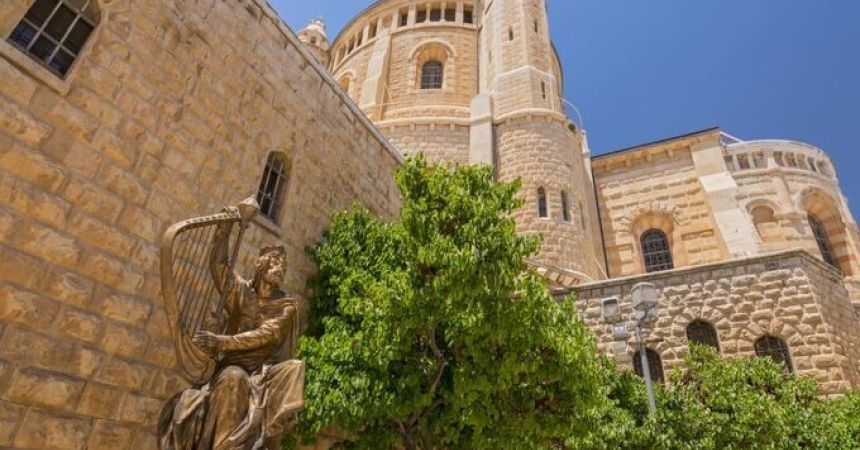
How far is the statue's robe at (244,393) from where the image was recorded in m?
3.03

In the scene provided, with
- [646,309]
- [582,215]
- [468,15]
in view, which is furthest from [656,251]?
[468,15]

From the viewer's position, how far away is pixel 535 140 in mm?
16109

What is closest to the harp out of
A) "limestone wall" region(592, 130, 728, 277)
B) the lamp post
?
the lamp post

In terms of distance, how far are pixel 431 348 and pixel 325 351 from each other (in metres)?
1.31

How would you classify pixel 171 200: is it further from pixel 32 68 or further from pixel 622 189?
pixel 622 189

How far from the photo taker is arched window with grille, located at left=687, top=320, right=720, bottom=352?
9.83 metres

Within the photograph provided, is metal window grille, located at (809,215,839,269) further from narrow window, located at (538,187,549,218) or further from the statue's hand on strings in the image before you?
the statue's hand on strings

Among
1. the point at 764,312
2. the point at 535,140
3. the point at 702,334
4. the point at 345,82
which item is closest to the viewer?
the point at 764,312

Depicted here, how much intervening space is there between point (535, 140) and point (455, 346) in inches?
477

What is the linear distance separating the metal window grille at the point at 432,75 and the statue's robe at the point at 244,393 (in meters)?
19.4

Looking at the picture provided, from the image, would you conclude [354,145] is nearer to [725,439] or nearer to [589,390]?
[589,390]

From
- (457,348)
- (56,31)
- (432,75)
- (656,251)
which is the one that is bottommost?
(457,348)

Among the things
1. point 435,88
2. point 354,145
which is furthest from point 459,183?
point 435,88

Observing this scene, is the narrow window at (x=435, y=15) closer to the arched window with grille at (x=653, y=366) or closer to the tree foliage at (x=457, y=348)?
the arched window with grille at (x=653, y=366)
